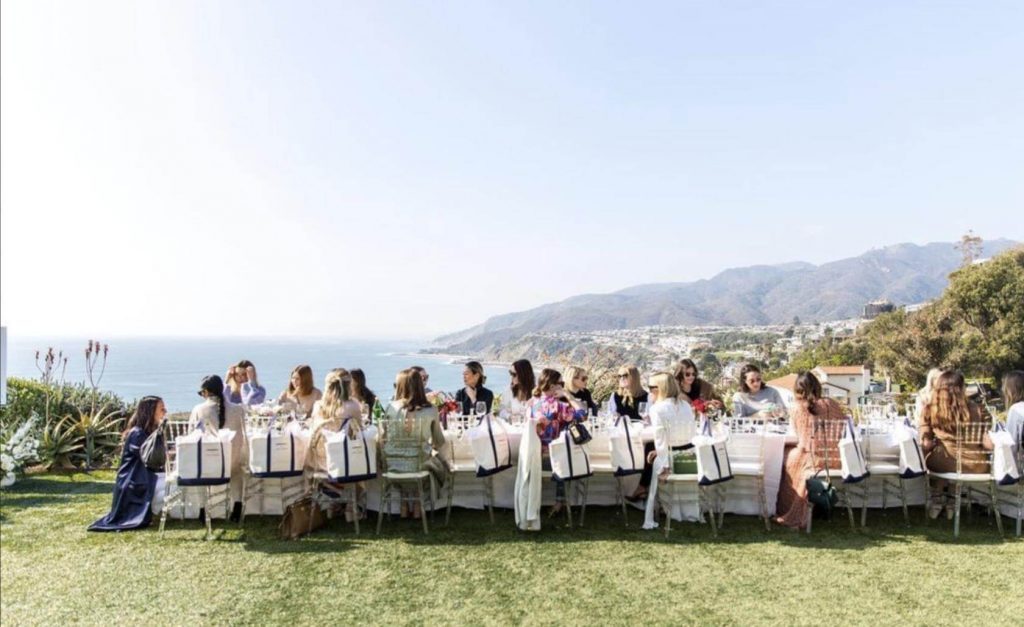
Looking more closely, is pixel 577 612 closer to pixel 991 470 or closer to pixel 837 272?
pixel 991 470

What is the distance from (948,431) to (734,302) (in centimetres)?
14369

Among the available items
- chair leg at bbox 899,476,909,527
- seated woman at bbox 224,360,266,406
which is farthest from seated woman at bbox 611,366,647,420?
seated woman at bbox 224,360,266,406

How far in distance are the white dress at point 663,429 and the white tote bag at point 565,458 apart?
2.23 feet

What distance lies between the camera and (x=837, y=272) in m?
181

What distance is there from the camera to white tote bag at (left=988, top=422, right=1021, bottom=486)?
569 centimetres

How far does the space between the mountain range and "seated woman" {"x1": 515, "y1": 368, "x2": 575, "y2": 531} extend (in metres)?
66.0

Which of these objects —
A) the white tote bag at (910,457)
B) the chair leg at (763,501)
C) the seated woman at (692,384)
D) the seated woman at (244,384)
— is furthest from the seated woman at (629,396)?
the seated woman at (244,384)

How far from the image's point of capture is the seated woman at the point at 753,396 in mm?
7109

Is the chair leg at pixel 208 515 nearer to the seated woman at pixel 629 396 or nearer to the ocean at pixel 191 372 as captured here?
the ocean at pixel 191 372

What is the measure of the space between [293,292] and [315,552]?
669 feet

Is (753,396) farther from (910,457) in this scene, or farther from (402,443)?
(402,443)

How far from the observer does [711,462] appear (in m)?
5.71

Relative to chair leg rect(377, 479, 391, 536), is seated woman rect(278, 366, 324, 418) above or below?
above

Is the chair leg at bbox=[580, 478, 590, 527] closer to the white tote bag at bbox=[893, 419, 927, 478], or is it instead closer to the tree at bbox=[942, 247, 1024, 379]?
the white tote bag at bbox=[893, 419, 927, 478]
